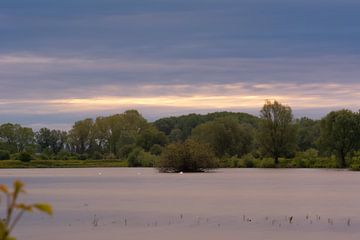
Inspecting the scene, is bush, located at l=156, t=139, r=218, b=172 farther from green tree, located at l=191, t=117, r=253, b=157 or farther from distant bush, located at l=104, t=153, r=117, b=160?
distant bush, located at l=104, t=153, r=117, b=160

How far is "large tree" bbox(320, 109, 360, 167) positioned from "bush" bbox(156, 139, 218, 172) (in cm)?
1543

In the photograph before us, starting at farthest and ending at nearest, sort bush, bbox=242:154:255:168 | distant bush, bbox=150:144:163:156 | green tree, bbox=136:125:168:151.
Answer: green tree, bbox=136:125:168:151, distant bush, bbox=150:144:163:156, bush, bbox=242:154:255:168

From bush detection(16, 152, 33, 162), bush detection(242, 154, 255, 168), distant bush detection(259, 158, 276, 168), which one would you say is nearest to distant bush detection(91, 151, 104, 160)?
bush detection(16, 152, 33, 162)

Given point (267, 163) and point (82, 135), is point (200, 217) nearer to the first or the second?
point (267, 163)

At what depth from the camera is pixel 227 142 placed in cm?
9362

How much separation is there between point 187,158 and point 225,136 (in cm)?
2313

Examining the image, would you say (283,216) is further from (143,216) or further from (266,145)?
(266,145)

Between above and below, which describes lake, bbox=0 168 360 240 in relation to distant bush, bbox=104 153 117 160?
below

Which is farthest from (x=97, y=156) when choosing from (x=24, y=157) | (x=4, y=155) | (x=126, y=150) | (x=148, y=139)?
(x=148, y=139)

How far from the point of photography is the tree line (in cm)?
7231

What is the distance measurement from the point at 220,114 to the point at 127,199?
13542cm

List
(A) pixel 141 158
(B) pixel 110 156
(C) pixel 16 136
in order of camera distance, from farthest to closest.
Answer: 1. (C) pixel 16 136
2. (B) pixel 110 156
3. (A) pixel 141 158

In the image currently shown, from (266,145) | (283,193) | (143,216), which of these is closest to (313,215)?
(143,216)

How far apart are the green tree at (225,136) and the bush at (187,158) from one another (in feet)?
61.5
